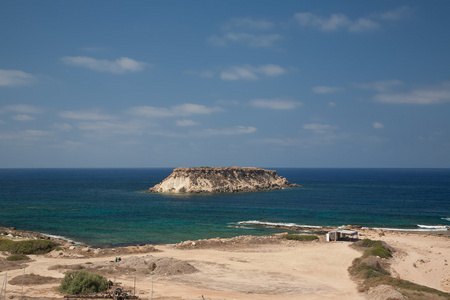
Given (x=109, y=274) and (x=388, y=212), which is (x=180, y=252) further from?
(x=388, y=212)

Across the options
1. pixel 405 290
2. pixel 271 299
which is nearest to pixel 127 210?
pixel 271 299

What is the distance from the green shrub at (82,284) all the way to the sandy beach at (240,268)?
833mm

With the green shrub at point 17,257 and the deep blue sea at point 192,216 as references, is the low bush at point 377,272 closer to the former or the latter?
the deep blue sea at point 192,216

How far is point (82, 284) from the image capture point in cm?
2256

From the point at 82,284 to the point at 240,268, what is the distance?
13.9m

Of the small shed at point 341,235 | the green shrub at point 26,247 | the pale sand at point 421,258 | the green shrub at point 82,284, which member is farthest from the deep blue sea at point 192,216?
the green shrub at point 82,284

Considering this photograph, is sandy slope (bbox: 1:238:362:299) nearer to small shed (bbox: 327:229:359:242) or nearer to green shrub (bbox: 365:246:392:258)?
green shrub (bbox: 365:246:392:258)

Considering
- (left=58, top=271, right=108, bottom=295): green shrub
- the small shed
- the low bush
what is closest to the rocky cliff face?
the small shed

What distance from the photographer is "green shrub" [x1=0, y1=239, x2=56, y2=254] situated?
1419 inches

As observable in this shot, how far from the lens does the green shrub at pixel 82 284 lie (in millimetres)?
22469

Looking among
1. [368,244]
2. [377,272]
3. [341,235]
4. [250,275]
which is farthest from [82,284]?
[341,235]

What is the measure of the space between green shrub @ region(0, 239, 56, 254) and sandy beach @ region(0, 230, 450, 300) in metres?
1.48

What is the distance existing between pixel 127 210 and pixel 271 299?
5500 cm

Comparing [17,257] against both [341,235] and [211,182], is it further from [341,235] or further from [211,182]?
[211,182]
